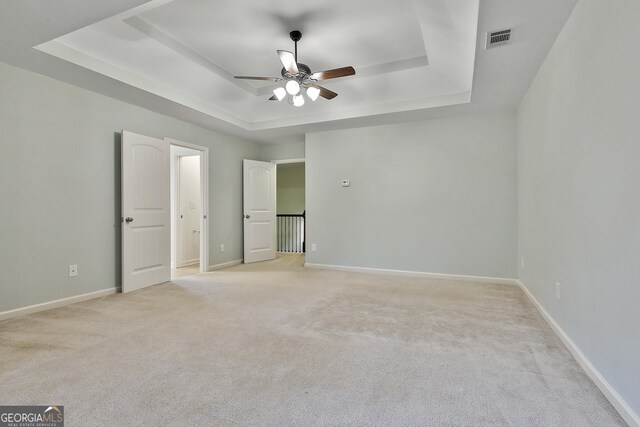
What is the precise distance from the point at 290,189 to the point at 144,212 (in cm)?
598

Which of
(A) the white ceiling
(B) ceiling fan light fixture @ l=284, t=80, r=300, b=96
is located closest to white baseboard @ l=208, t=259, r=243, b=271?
(A) the white ceiling

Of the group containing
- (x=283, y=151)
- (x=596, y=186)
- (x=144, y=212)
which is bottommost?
(x=144, y=212)

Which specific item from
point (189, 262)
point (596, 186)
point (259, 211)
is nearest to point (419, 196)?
point (596, 186)

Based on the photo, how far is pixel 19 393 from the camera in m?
1.72

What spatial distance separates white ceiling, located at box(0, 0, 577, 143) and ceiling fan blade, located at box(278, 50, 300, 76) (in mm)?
395

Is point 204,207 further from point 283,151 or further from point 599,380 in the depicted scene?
point 599,380

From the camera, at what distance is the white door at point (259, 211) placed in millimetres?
6113

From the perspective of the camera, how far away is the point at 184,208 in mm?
6246

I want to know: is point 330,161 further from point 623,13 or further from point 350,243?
point 623,13

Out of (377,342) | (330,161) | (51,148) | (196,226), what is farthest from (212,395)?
(196,226)

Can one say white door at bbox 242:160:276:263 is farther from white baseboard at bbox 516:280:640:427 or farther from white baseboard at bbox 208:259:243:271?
white baseboard at bbox 516:280:640:427

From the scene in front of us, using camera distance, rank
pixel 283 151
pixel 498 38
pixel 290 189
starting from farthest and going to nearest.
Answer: pixel 290 189 → pixel 283 151 → pixel 498 38

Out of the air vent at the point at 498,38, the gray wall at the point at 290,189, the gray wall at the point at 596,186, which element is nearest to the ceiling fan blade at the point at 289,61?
the air vent at the point at 498,38

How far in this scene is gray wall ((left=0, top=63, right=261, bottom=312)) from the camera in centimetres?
300
